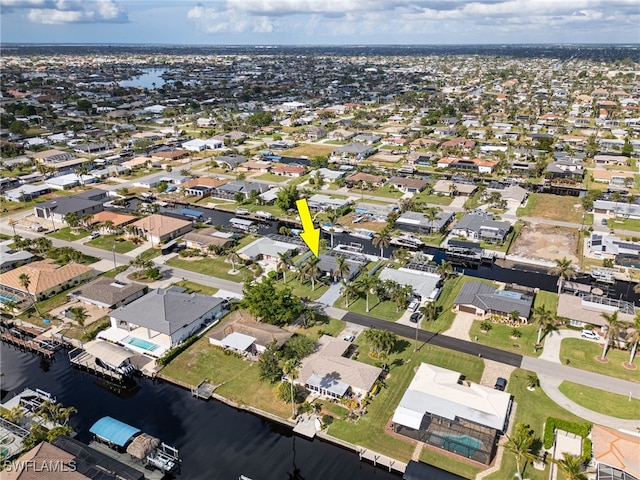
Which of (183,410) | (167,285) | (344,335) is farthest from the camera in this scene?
(167,285)

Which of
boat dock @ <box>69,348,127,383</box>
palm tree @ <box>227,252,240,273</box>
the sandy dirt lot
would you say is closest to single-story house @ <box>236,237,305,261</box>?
palm tree @ <box>227,252,240,273</box>

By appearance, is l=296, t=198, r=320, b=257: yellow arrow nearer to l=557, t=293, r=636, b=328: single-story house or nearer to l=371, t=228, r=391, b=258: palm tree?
l=371, t=228, r=391, b=258: palm tree

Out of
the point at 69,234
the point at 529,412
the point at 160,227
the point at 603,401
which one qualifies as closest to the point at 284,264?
the point at 160,227

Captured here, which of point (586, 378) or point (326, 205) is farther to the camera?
point (326, 205)

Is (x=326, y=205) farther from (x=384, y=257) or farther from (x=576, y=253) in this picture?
(x=576, y=253)

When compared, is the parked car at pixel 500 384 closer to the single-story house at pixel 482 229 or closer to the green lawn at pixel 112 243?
the single-story house at pixel 482 229

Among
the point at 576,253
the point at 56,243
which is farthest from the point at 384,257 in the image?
the point at 56,243

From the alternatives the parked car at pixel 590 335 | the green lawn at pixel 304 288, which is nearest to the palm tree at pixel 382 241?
the green lawn at pixel 304 288

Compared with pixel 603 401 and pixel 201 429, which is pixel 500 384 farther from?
pixel 201 429
